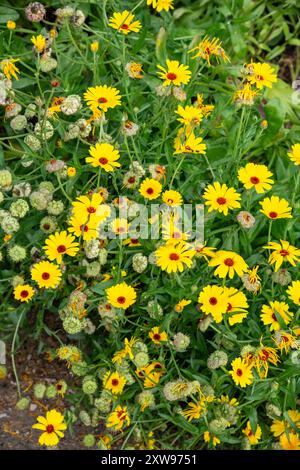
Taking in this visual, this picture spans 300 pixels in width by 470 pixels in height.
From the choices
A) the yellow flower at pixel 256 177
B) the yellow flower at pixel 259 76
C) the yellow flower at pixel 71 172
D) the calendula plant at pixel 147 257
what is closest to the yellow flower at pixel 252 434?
the calendula plant at pixel 147 257

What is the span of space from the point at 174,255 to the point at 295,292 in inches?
19.8

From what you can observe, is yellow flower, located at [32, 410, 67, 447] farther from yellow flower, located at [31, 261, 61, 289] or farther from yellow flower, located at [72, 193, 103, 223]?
yellow flower, located at [72, 193, 103, 223]

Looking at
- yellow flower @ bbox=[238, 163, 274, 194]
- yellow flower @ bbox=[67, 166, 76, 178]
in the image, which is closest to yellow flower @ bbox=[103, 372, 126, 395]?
yellow flower @ bbox=[67, 166, 76, 178]

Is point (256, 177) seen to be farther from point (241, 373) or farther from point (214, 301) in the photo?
point (241, 373)

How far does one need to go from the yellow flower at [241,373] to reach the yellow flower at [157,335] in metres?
0.29

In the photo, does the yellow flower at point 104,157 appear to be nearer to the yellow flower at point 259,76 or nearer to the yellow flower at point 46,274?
the yellow flower at point 46,274

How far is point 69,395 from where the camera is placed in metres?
3.35

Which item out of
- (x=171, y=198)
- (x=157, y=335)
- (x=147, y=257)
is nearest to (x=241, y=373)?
(x=157, y=335)

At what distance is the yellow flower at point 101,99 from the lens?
322 cm

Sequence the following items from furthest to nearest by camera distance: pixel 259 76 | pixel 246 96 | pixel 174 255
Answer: pixel 259 76 < pixel 246 96 < pixel 174 255

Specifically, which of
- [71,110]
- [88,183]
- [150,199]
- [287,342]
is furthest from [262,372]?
[71,110]

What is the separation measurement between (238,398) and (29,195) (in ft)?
3.90

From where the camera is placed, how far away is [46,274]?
3098 millimetres

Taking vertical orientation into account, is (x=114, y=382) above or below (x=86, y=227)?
below
